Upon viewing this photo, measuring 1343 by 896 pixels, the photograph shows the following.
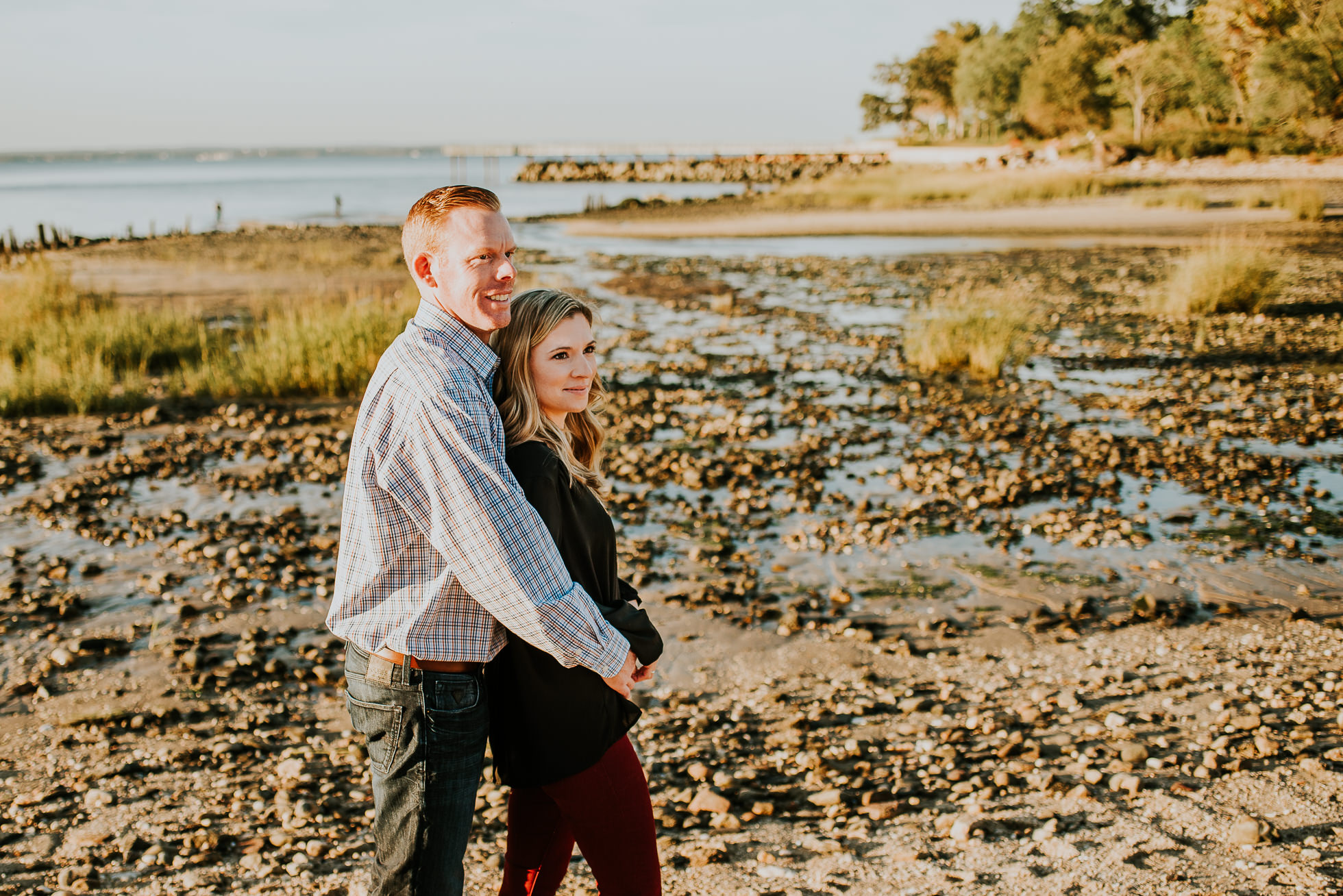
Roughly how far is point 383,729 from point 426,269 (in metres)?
1.20

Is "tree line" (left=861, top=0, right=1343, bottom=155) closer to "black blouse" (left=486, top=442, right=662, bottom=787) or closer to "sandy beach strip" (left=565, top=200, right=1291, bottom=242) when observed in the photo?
"sandy beach strip" (left=565, top=200, right=1291, bottom=242)

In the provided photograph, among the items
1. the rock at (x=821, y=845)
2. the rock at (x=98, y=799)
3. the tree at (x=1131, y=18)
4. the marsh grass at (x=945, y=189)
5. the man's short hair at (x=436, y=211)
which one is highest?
the tree at (x=1131, y=18)

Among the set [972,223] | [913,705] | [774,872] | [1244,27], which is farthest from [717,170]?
[774,872]

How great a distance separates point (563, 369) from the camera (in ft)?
9.04

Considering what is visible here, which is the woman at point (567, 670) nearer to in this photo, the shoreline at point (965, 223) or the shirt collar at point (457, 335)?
the shirt collar at point (457, 335)

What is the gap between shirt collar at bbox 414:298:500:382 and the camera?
99.6 inches

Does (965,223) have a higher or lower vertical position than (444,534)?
higher

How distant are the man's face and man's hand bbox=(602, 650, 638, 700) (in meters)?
0.96

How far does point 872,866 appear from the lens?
3996mm

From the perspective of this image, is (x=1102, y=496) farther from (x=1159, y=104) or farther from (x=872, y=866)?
(x=1159, y=104)

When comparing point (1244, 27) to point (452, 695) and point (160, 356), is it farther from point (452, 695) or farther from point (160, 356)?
point (452, 695)

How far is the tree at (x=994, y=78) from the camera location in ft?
258

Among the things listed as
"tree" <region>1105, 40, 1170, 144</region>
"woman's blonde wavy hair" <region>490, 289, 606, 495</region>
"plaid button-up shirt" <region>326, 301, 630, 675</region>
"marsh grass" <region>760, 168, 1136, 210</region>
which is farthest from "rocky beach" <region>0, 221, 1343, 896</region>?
"tree" <region>1105, 40, 1170, 144</region>

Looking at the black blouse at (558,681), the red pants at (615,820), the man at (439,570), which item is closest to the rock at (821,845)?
the red pants at (615,820)
